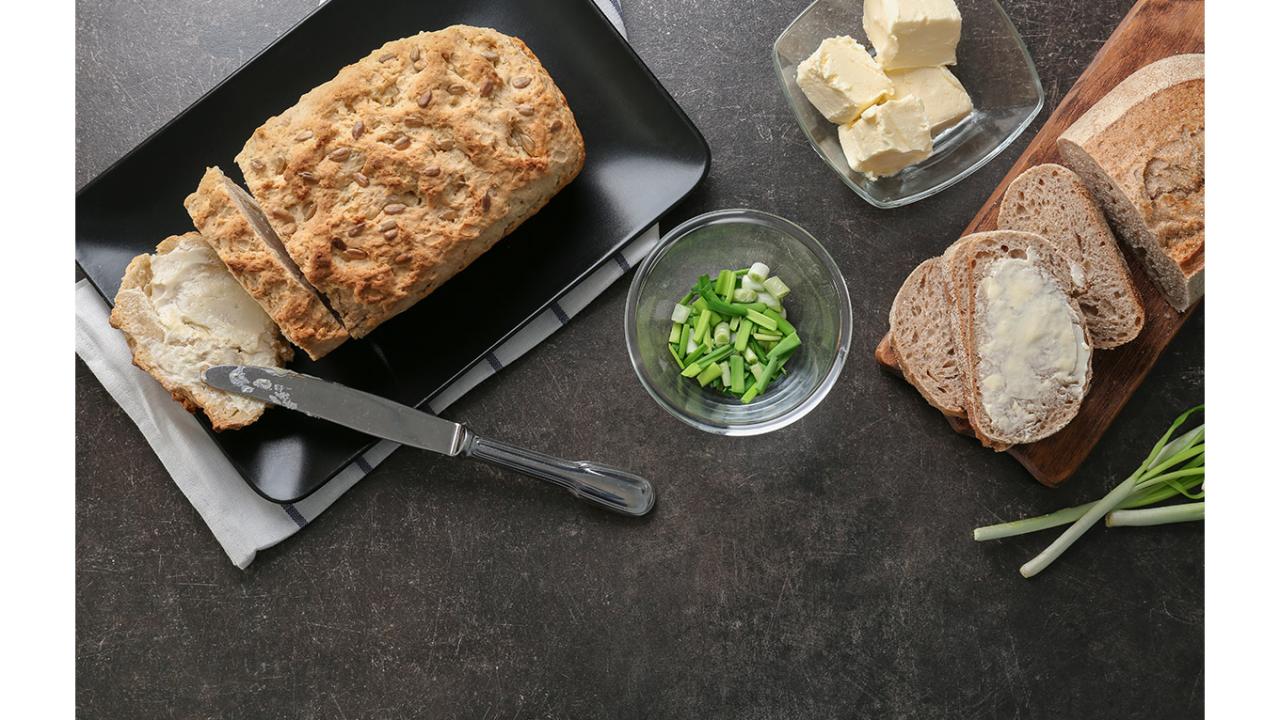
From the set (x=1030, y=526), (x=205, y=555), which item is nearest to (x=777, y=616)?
(x=1030, y=526)

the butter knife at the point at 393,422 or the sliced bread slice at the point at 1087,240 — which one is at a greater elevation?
the butter knife at the point at 393,422

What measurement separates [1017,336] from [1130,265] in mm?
675

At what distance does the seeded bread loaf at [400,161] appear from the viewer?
266cm

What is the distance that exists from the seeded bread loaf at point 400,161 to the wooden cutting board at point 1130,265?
1.66 m

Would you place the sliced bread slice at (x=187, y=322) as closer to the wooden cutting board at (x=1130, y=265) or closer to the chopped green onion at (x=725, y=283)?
the chopped green onion at (x=725, y=283)

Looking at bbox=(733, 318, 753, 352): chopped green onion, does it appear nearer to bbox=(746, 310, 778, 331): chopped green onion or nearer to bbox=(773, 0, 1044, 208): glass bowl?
bbox=(746, 310, 778, 331): chopped green onion

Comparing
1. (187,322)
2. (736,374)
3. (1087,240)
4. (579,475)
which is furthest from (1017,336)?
(187,322)

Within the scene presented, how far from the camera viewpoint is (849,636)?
10.2 feet

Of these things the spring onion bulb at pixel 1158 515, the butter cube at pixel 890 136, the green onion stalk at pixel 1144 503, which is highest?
the butter cube at pixel 890 136

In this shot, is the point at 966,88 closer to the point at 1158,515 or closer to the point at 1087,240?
the point at 1087,240

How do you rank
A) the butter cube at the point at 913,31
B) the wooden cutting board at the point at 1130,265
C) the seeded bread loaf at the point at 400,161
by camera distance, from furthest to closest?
the wooden cutting board at the point at 1130,265 < the butter cube at the point at 913,31 < the seeded bread loaf at the point at 400,161

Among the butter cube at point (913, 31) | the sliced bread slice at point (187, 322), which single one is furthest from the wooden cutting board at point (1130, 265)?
the sliced bread slice at point (187, 322)

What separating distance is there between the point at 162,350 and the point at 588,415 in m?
1.63

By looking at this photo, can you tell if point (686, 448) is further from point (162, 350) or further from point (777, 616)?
point (162, 350)
